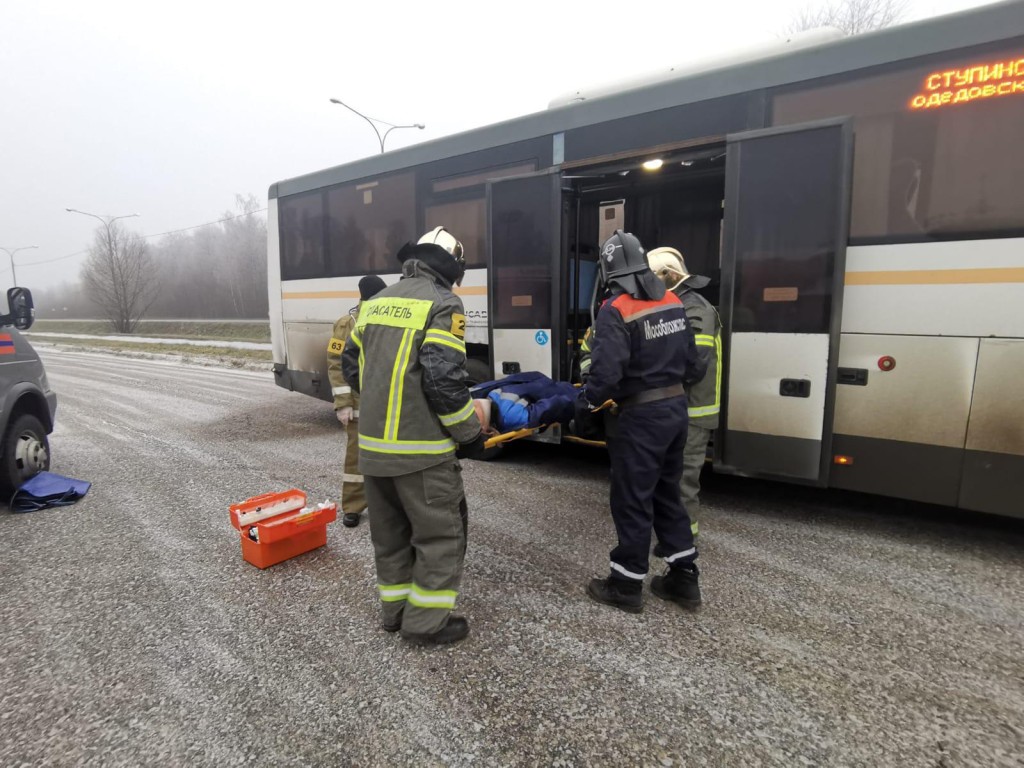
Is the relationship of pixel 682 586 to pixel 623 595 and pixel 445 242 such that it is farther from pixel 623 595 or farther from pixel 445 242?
pixel 445 242

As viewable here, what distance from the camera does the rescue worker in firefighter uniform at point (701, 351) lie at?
353 cm

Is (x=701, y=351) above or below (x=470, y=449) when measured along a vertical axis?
above

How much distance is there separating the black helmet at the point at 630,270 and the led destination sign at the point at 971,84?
2.26 metres

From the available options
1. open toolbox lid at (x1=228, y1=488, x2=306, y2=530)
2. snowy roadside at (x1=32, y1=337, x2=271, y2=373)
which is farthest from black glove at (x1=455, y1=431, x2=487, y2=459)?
snowy roadside at (x1=32, y1=337, x2=271, y2=373)

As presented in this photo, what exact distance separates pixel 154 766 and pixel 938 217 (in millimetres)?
4960

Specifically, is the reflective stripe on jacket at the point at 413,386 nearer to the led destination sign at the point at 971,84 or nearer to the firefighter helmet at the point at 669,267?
the firefighter helmet at the point at 669,267

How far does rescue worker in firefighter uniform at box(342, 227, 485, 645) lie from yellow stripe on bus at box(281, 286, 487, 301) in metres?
3.05

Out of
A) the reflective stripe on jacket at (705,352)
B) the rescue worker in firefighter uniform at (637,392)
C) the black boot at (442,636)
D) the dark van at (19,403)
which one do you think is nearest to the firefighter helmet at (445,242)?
the rescue worker in firefighter uniform at (637,392)

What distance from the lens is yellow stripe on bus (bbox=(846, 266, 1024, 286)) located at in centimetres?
333

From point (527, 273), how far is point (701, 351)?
7.68 ft

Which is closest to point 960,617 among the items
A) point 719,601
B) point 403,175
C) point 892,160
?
point 719,601

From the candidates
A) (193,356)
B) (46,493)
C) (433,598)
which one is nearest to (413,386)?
(433,598)

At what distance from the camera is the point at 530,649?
2.74 metres

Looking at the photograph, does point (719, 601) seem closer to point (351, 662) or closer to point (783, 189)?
point (351, 662)
